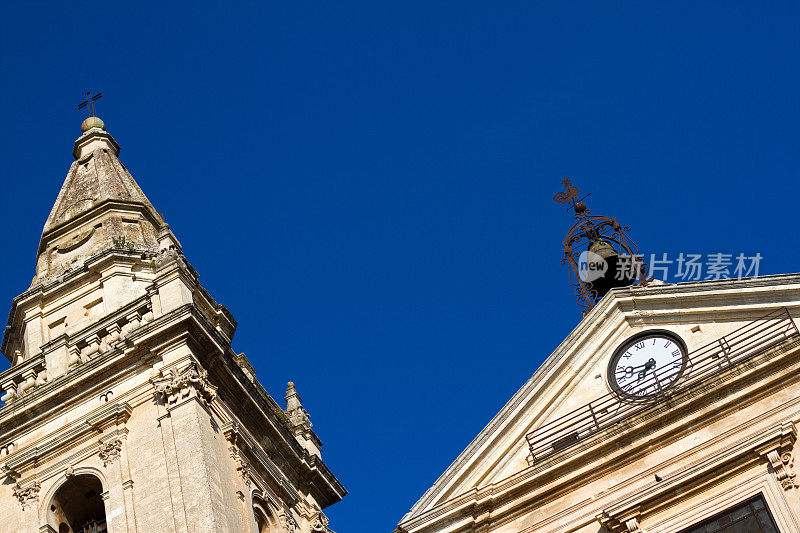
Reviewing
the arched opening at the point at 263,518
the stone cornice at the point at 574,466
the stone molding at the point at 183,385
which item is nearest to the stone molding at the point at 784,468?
the stone cornice at the point at 574,466

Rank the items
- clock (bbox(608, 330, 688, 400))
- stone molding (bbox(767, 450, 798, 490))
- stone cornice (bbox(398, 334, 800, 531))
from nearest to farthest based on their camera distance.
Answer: stone molding (bbox(767, 450, 798, 490))
stone cornice (bbox(398, 334, 800, 531))
clock (bbox(608, 330, 688, 400))

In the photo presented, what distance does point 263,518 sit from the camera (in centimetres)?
3206

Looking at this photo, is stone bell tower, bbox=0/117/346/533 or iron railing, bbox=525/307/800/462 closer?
iron railing, bbox=525/307/800/462

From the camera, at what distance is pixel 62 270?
122 ft

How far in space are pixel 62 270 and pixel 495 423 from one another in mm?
14389

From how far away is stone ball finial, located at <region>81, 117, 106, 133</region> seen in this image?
43.0 metres

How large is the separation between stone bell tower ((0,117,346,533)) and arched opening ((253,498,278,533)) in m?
0.03

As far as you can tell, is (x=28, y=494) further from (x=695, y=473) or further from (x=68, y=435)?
(x=695, y=473)

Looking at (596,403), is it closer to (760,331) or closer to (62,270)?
(760,331)

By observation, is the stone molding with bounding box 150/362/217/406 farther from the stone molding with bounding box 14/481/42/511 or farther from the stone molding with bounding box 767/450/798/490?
the stone molding with bounding box 767/450/798/490

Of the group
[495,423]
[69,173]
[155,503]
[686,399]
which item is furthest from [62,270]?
[686,399]

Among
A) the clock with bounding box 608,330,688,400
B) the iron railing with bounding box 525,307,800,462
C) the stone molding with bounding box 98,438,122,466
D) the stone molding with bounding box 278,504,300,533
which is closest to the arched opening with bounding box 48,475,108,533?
the stone molding with bounding box 98,438,122,466

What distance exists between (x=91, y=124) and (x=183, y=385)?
48.9ft

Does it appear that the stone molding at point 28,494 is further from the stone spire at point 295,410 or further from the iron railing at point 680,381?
the iron railing at point 680,381
